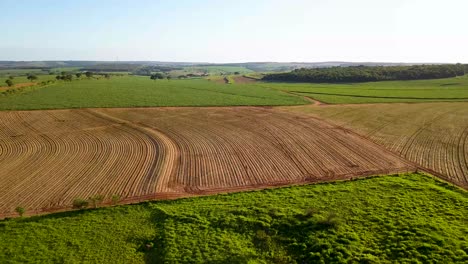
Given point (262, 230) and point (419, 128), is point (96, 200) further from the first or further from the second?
point (419, 128)

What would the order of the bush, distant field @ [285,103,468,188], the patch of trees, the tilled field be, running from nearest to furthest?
the bush < the tilled field < distant field @ [285,103,468,188] < the patch of trees

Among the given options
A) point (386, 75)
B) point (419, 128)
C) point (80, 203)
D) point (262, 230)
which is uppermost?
point (386, 75)

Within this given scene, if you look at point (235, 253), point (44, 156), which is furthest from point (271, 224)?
point (44, 156)

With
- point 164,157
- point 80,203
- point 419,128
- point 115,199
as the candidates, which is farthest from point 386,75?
point 80,203

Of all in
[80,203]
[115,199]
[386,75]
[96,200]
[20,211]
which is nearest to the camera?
[20,211]

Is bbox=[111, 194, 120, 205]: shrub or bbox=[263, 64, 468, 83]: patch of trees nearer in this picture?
bbox=[111, 194, 120, 205]: shrub

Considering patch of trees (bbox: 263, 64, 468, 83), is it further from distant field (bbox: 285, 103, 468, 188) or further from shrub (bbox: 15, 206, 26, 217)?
shrub (bbox: 15, 206, 26, 217)

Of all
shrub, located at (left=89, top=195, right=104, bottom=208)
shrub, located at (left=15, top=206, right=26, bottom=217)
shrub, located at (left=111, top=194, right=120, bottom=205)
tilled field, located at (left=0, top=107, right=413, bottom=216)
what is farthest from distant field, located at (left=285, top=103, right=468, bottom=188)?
shrub, located at (left=15, top=206, right=26, bottom=217)
